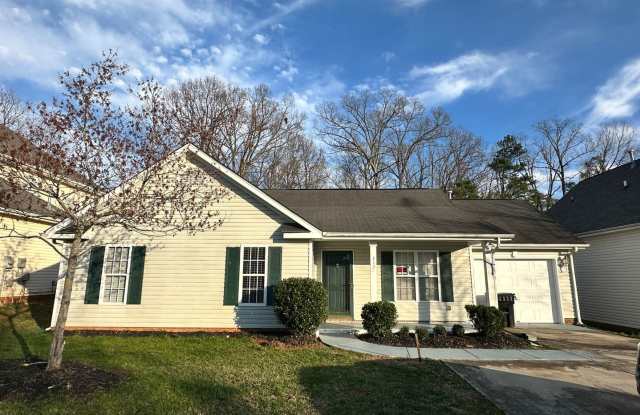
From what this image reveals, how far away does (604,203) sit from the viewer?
14.3m

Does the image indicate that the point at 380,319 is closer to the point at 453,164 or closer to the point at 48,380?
the point at 48,380

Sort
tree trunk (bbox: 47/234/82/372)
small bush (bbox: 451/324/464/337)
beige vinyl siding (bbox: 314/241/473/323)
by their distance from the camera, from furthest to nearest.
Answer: beige vinyl siding (bbox: 314/241/473/323)
small bush (bbox: 451/324/464/337)
tree trunk (bbox: 47/234/82/372)

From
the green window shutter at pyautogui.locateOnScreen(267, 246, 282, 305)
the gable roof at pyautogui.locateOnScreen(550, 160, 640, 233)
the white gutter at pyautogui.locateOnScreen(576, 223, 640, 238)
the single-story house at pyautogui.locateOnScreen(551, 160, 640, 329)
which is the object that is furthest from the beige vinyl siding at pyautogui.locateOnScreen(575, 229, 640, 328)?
the green window shutter at pyautogui.locateOnScreen(267, 246, 282, 305)

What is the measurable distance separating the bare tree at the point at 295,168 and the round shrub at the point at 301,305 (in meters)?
18.8

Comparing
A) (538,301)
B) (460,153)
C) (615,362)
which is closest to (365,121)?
(460,153)

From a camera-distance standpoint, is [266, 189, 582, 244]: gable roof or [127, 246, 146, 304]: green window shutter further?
[266, 189, 582, 244]: gable roof

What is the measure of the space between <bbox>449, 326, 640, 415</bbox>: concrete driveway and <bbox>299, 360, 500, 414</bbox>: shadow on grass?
1.24 feet

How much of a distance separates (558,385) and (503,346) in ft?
9.09

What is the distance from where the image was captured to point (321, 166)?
3022 cm

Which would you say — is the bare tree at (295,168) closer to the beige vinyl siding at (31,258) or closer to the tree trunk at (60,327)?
the beige vinyl siding at (31,258)

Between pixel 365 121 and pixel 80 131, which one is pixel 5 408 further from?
pixel 365 121

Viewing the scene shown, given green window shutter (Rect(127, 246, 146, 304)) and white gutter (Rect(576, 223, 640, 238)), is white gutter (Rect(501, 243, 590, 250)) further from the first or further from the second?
green window shutter (Rect(127, 246, 146, 304))

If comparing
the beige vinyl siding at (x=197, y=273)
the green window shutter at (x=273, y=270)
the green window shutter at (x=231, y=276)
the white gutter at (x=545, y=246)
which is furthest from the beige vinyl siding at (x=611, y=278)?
the green window shutter at (x=231, y=276)

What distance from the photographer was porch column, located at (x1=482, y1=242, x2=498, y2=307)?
10.3 metres
